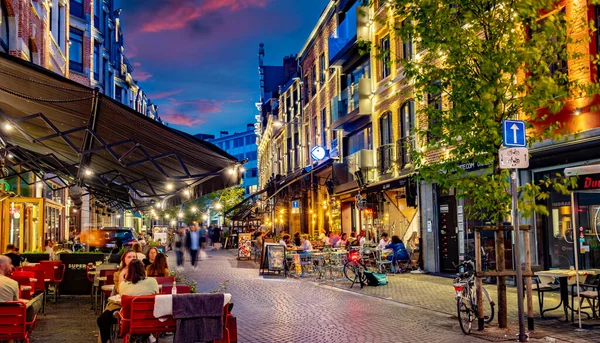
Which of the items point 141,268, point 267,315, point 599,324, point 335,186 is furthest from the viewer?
point 335,186

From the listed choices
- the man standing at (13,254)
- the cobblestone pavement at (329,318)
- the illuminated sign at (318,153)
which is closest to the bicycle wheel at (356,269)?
the cobblestone pavement at (329,318)

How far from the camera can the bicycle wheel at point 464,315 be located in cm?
1071

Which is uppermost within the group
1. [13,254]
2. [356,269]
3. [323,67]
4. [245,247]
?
[323,67]

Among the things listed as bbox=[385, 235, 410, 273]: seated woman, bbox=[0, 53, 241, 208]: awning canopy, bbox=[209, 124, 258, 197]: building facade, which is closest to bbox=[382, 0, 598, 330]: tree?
bbox=[0, 53, 241, 208]: awning canopy

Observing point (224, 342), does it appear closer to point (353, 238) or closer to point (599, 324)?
point (599, 324)

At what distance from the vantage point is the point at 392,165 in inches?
1016

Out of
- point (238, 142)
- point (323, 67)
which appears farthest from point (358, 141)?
point (238, 142)

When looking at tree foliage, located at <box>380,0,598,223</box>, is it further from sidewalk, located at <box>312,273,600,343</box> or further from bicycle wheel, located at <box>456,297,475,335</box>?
sidewalk, located at <box>312,273,600,343</box>

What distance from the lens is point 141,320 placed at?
7.94 m

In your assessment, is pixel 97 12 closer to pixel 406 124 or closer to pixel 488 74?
pixel 406 124

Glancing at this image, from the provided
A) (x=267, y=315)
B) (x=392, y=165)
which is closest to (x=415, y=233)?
(x=392, y=165)

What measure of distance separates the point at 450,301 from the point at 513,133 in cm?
577

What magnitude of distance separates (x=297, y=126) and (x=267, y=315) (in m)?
35.0

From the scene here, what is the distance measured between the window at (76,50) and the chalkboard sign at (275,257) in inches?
985
